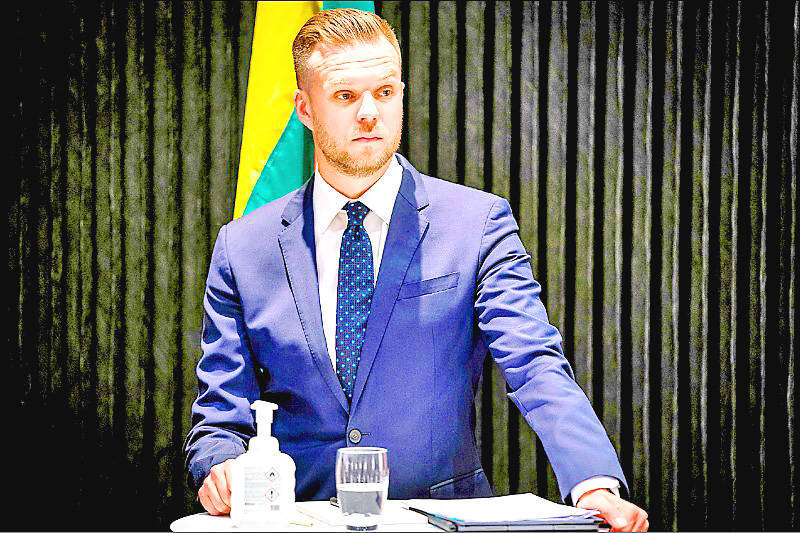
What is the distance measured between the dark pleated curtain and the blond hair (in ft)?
4.46

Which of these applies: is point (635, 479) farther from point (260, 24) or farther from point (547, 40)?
point (260, 24)

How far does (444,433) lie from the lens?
1.73 meters

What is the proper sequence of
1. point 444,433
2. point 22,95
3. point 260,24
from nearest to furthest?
1. point 444,433
2. point 260,24
3. point 22,95

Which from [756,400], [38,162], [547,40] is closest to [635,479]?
[756,400]

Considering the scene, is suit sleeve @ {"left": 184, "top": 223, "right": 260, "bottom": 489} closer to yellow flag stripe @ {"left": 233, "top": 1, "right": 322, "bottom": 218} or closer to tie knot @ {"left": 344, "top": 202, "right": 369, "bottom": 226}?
tie knot @ {"left": 344, "top": 202, "right": 369, "bottom": 226}

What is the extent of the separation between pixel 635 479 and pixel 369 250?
5.98ft

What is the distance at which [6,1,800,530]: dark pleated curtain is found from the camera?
3193mm

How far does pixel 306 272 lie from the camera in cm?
177

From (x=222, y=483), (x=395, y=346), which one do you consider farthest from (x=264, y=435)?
(x=395, y=346)

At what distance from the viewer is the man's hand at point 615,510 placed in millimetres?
→ 1297

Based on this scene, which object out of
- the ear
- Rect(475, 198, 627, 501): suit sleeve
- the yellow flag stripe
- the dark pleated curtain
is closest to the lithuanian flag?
the yellow flag stripe

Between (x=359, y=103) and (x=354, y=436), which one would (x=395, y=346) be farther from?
(x=359, y=103)

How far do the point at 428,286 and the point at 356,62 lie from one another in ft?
1.45

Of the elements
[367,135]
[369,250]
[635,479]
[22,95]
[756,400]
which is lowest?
[635,479]
